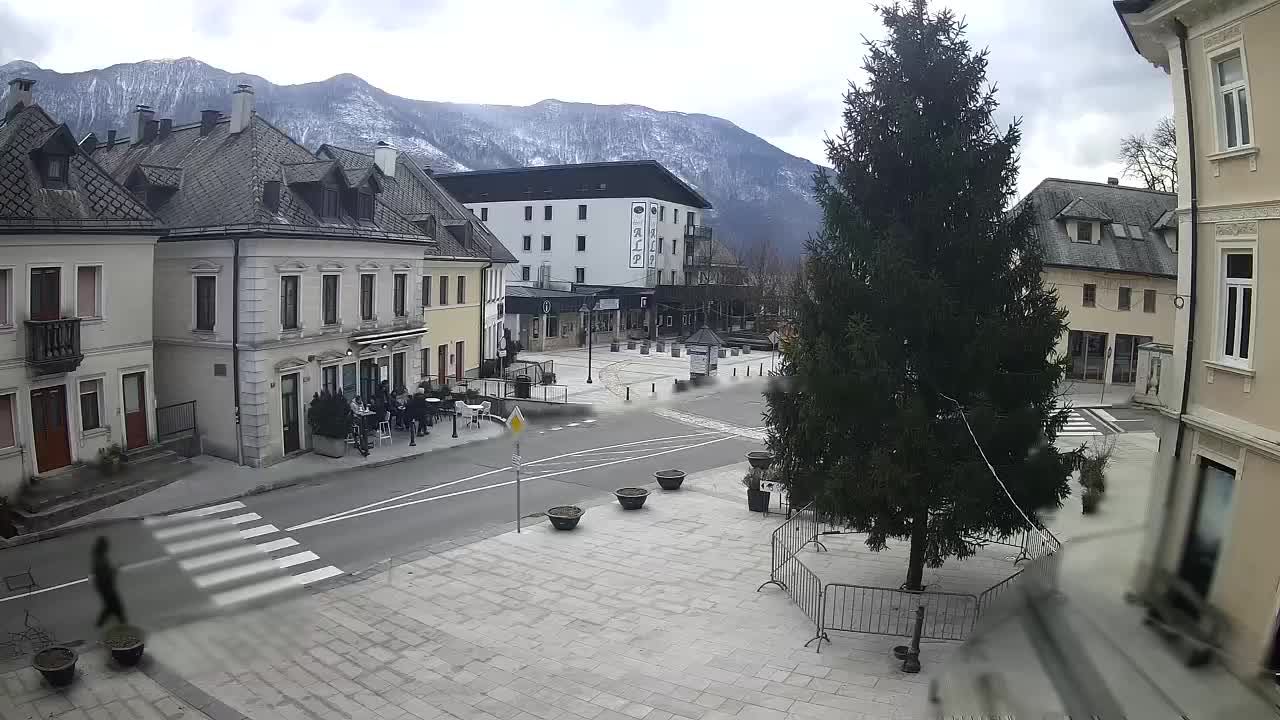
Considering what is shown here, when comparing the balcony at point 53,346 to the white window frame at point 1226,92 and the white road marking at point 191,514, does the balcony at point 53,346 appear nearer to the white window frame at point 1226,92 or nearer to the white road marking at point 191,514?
the white road marking at point 191,514

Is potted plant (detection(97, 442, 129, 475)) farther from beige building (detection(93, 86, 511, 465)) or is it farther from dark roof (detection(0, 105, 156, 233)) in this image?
dark roof (detection(0, 105, 156, 233))

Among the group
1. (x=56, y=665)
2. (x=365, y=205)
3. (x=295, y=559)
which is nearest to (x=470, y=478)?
(x=295, y=559)

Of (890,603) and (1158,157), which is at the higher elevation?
(1158,157)

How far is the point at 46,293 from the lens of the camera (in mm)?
18547

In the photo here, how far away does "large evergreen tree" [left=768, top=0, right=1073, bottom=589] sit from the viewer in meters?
10.4

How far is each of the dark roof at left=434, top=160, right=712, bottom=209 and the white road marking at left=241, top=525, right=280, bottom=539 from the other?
49.3 metres

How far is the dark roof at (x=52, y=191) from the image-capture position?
18.2 metres

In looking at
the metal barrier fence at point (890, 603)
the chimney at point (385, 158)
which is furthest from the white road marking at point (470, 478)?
the chimney at point (385, 158)

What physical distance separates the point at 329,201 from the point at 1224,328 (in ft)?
81.2

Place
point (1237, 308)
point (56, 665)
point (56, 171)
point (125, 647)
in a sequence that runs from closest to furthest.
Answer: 1. point (1237, 308)
2. point (56, 665)
3. point (125, 647)
4. point (56, 171)

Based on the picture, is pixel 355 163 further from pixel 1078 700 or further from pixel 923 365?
pixel 1078 700

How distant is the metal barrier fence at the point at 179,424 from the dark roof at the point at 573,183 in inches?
1747

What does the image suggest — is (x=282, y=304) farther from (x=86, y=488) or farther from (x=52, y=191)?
(x=86, y=488)

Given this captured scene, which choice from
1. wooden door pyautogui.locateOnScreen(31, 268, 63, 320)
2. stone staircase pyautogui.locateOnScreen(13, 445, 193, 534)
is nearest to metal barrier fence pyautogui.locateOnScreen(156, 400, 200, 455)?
stone staircase pyautogui.locateOnScreen(13, 445, 193, 534)
